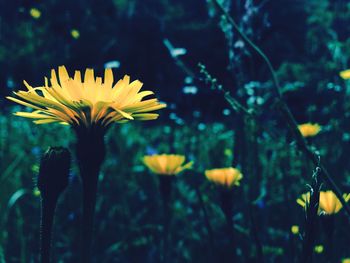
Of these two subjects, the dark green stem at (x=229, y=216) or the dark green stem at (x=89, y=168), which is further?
the dark green stem at (x=229, y=216)

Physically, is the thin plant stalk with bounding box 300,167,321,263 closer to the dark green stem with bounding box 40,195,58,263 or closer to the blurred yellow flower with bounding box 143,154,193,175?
the dark green stem with bounding box 40,195,58,263

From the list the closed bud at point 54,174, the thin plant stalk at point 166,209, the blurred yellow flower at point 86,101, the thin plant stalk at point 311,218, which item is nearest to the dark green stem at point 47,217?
the closed bud at point 54,174

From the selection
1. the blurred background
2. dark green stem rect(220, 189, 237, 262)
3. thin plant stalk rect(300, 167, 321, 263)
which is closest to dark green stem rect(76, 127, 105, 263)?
the blurred background

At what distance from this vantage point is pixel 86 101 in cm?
72

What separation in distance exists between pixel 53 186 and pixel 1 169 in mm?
1727

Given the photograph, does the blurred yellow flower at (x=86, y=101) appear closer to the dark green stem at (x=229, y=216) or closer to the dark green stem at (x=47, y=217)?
the dark green stem at (x=47, y=217)

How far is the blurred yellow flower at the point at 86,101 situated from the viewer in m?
0.72

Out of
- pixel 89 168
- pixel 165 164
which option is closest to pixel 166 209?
pixel 165 164

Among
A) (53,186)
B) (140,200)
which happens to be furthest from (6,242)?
(53,186)

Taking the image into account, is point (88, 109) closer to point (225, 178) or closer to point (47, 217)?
point (47, 217)

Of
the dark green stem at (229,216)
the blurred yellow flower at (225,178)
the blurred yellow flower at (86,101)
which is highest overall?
the blurred yellow flower at (86,101)

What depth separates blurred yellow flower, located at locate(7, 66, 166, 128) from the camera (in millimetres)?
721

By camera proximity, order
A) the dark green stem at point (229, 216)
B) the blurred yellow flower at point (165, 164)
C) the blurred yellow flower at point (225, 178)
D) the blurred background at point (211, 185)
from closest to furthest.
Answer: the dark green stem at point (229, 216) → the blurred yellow flower at point (225, 178) → the blurred yellow flower at point (165, 164) → the blurred background at point (211, 185)

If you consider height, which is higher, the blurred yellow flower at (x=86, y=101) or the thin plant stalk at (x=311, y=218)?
the blurred yellow flower at (x=86, y=101)
